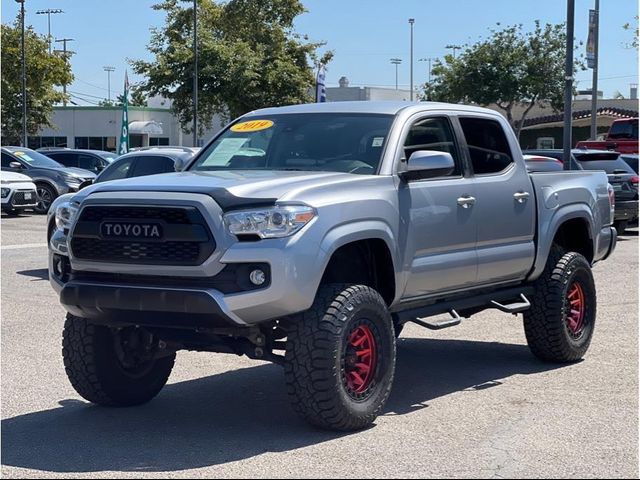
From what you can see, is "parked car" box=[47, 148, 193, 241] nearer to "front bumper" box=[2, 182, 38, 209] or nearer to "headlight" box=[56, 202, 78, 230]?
"headlight" box=[56, 202, 78, 230]

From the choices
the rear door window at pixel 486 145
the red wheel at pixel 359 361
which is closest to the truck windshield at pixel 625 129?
the rear door window at pixel 486 145

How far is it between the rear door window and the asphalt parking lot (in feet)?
5.24

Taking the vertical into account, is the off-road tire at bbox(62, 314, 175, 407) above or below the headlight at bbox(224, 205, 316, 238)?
below

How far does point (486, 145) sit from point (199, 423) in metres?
3.17

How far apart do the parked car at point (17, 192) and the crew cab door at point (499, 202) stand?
17.8 meters

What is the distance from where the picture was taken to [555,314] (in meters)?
8.41

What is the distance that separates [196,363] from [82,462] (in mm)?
2980

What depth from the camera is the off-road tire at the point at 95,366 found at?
689 cm

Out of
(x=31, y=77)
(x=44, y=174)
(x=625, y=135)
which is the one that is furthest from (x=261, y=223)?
(x=31, y=77)

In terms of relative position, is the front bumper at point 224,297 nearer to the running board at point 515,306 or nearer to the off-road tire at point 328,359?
the off-road tire at point 328,359

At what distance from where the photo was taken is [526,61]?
50.8 metres

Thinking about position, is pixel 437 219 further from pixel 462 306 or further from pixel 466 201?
pixel 462 306

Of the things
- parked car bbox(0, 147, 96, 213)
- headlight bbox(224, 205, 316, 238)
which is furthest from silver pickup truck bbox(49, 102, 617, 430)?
parked car bbox(0, 147, 96, 213)

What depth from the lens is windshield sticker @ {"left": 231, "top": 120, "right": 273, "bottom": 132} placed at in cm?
773
